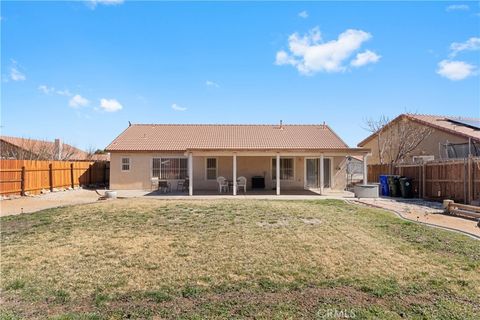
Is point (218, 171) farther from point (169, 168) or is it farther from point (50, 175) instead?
point (50, 175)

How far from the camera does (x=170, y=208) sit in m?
12.3

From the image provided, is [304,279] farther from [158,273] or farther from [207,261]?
[158,273]

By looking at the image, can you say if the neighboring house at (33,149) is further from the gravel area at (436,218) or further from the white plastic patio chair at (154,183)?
the gravel area at (436,218)

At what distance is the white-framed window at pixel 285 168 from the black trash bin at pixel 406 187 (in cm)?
643

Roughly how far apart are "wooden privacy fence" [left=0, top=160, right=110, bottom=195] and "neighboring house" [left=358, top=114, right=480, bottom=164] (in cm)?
2105

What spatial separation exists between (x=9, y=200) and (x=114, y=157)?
6.82m

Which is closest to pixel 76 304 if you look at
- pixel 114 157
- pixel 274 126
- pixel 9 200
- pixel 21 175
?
pixel 9 200

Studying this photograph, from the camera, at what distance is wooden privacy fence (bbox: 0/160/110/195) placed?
17.9 m

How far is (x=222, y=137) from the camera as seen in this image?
2486 centimetres

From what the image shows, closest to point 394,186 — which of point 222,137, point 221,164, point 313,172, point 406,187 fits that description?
point 406,187

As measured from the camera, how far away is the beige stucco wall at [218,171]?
22.1m

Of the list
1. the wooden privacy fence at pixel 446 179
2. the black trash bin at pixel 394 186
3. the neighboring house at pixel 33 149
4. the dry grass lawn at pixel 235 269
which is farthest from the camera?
the neighboring house at pixel 33 149

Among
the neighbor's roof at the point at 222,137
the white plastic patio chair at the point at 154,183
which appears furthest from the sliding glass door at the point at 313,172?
the white plastic patio chair at the point at 154,183

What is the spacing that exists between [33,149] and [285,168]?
25.9 m
